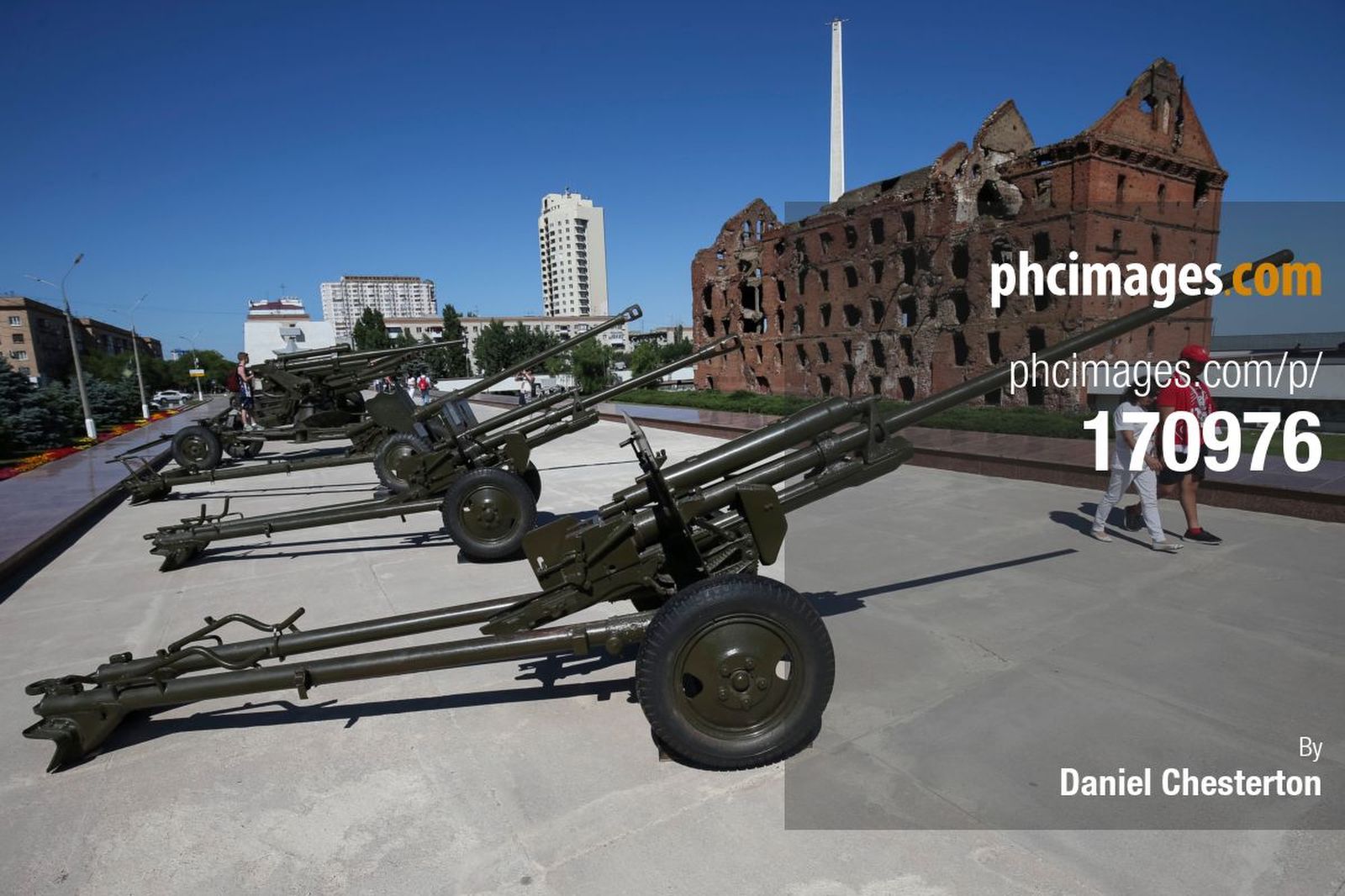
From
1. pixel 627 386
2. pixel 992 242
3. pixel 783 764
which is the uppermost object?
pixel 992 242

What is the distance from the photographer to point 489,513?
6258 mm

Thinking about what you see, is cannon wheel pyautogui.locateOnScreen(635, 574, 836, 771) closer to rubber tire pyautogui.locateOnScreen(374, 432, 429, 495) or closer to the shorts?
the shorts

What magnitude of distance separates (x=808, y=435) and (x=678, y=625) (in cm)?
128

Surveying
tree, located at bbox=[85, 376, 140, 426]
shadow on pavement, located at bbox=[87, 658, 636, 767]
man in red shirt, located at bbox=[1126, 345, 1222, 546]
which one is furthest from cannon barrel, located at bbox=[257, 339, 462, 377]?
tree, located at bbox=[85, 376, 140, 426]

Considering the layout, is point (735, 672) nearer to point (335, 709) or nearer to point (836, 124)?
point (335, 709)

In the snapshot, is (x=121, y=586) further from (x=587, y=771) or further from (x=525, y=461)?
(x=587, y=771)

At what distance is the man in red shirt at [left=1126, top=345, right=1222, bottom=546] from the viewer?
593cm

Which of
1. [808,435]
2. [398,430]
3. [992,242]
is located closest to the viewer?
[808,435]

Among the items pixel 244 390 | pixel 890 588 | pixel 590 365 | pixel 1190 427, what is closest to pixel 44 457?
pixel 244 390

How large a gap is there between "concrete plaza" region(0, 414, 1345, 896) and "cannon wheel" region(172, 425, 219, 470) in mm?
7152

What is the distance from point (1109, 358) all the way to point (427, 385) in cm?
2277

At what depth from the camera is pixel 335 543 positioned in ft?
24.3

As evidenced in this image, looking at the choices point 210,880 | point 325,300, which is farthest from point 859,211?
point 325,300

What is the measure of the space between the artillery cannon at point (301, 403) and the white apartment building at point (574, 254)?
137 m
